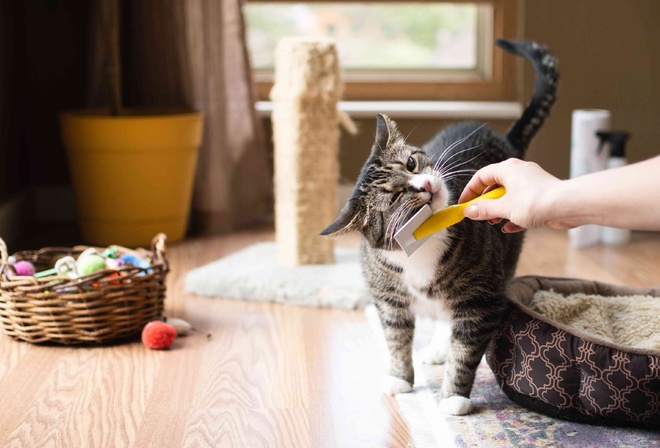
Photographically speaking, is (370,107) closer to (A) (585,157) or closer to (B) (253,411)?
(A) (585,157)

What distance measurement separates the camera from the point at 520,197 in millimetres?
1247

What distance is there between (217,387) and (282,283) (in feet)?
2.21

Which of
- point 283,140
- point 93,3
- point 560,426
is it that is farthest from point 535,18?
point 560,426

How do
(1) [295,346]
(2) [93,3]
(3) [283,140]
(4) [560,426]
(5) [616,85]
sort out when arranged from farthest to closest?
(5) [616,85] → (2) [93,3] → (3) [283,140] → (1) [295,346] → (4) [560,426]

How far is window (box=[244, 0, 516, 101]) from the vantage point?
3.50 meters

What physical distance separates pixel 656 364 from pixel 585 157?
167 cm

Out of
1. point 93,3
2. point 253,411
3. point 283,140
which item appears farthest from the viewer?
point 93,3

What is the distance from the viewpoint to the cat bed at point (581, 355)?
55.2 inches

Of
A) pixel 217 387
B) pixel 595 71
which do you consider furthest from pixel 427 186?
pixel 595 71

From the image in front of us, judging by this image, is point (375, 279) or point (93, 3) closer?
point (375, 279)

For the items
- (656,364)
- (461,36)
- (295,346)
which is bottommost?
(295,346)

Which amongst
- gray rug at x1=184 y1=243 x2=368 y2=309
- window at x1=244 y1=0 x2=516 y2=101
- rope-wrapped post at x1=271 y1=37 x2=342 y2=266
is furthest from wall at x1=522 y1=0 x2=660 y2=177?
gray rug at x1=184 y1=243 x2=368 y2=309

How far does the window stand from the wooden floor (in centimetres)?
155

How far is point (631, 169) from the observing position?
3.77 feet
